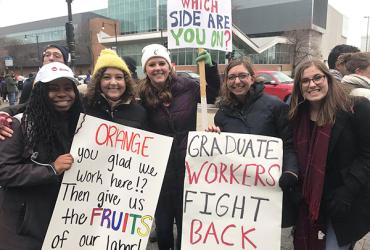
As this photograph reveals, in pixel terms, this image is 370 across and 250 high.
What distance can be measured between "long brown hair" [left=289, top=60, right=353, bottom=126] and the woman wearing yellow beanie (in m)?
1.18

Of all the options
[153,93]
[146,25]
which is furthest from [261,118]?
[146,25]

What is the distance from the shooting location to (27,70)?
251 ft

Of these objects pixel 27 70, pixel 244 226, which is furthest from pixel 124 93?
pixel 27 70

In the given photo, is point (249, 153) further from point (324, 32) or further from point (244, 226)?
point (324, 32)

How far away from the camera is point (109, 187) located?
2.68 metres

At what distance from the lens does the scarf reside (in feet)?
8.12

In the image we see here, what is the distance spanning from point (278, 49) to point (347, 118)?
53690 mm

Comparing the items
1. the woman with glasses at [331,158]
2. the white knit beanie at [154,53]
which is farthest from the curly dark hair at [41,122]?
the woman with glasses at [331,158]

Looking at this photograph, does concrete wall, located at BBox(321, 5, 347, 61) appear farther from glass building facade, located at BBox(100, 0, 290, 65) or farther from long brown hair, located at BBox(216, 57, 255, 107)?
long brown hair, located at BBox(216, 57, 255, 107)

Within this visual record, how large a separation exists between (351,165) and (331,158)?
13cm

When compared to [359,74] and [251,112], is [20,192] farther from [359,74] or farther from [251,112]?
[359,74]

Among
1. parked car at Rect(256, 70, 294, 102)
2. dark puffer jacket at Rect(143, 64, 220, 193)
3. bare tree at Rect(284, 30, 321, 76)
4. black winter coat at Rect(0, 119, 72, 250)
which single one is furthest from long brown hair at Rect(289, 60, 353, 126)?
bare tree at Rect(284, 30, 321, 76)

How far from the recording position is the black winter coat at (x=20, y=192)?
223 centimetres

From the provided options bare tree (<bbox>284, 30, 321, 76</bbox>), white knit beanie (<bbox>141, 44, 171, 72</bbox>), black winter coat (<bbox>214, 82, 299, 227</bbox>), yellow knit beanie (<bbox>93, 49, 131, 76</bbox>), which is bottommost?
black winter coat (<bbox>214, 82, 299, 227</bbox>)
